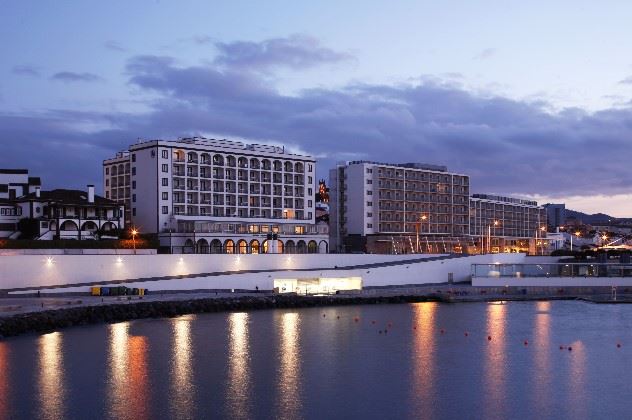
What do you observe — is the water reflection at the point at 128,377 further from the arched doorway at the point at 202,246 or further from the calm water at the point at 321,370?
the arched doorway at the point at 202,246

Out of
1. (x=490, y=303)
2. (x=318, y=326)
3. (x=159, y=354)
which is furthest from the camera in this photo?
(x=490, y=303)

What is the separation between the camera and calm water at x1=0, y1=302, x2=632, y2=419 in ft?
118

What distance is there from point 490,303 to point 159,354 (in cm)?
5561

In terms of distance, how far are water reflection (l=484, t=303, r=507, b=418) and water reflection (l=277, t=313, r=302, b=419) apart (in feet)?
29.4

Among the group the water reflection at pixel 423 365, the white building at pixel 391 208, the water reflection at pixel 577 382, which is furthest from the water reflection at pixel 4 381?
the white building at pixel 391 208

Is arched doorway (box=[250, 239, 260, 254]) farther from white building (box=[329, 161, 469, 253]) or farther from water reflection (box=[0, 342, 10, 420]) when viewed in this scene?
water reflection (box=[0, 342, 10, 420])

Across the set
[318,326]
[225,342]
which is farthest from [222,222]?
[225,342]

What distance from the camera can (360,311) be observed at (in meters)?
84.9

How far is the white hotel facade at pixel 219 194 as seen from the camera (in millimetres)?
117688

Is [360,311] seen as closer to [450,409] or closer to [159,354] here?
[159,354]

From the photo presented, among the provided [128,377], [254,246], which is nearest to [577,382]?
[128,377]

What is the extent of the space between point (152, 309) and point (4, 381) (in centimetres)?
3573

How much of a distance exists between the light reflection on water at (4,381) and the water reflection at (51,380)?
1517 millimetres

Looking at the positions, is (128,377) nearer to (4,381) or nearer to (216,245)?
(4,381)
